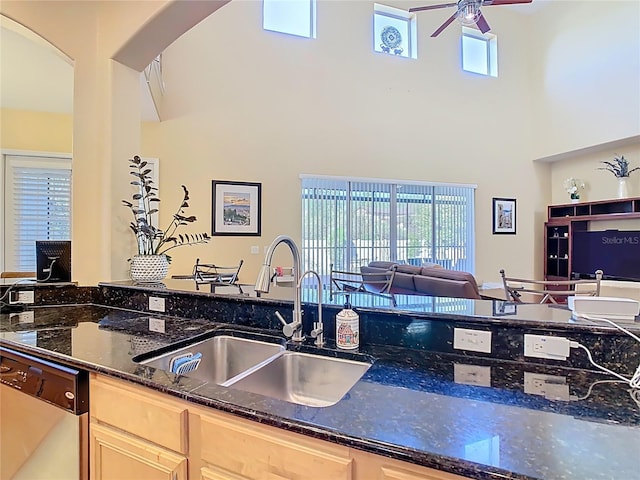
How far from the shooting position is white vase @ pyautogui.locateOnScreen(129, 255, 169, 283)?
96.4 inches

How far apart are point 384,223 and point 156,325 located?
4700 millimetres

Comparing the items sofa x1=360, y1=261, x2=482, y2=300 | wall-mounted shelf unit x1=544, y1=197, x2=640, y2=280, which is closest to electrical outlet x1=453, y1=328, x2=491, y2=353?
sofa x1=360, y1=261, x2=482, y2=300

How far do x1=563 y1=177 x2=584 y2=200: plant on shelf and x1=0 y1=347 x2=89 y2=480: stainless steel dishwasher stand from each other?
739 cm

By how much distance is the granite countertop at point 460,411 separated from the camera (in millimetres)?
750

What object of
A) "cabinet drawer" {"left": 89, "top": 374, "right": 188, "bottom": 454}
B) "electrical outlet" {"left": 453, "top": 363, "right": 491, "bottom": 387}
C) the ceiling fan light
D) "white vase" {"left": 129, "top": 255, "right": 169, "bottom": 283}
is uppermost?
the ceiling fan light

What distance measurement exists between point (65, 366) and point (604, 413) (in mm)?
1642

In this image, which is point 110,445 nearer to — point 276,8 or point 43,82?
point 43,82

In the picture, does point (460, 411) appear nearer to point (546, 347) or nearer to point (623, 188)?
point (546, 347)

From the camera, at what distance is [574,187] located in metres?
6.64

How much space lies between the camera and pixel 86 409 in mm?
1337

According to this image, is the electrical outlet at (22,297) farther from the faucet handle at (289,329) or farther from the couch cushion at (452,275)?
the couch cushion at (452,275)

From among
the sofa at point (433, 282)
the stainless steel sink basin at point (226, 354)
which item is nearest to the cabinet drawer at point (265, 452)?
the stainless steel sink basin at point (226, 354)

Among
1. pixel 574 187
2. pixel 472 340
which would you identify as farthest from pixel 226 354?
pixel 574 187

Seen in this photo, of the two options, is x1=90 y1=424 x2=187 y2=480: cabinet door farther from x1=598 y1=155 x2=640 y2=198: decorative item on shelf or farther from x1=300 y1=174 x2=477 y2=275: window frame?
x1=598 y1=155 x2=640 y2=198: decorative item on shelf
